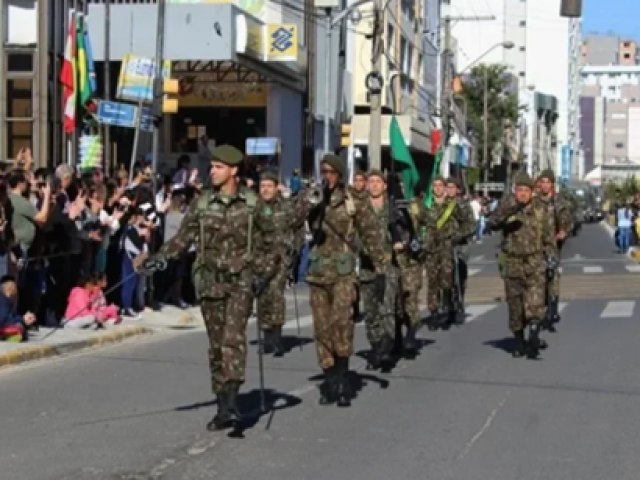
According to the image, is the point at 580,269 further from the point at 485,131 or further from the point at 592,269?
the point at 485,131

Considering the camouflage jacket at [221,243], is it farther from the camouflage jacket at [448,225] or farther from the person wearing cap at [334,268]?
the camouflage jacket at [448,225]

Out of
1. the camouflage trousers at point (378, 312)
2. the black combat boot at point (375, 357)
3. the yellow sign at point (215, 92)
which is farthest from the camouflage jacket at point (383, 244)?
the yellow sign at point (215, 92)

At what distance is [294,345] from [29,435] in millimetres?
6776

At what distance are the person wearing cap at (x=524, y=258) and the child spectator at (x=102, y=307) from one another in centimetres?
516

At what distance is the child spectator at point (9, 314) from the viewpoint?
1402 centimetres

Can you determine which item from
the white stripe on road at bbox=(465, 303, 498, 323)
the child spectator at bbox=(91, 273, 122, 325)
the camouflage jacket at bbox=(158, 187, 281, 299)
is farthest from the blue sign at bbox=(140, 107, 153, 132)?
the camouflage jacket at bbox=(158, 187, 281, 299)

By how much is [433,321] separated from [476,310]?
3.74 m

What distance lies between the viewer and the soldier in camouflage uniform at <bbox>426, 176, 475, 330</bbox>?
1752cm

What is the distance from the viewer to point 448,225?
17688mm

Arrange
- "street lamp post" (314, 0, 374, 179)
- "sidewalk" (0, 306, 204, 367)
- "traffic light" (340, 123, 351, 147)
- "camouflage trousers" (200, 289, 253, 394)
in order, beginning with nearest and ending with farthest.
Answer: "camouflage trousers" (200, 289, 253, 394) → "sidewalk" (0, 306, 204, 367) → "street lamp post" (314, 0, 374, 179) → "traffic light" (340, 123, 351, 147)

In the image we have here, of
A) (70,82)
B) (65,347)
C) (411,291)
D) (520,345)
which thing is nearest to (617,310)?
(520,345)

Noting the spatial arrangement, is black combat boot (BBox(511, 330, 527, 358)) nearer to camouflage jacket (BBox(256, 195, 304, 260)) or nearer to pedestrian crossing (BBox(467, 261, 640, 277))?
camouflage jacket (BBox(256, 195, 304, 260))

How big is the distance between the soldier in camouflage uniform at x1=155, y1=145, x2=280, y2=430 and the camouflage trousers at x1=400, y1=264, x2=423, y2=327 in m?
5.37

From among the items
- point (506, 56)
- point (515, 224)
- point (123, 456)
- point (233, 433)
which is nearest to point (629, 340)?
point (515, 224)
